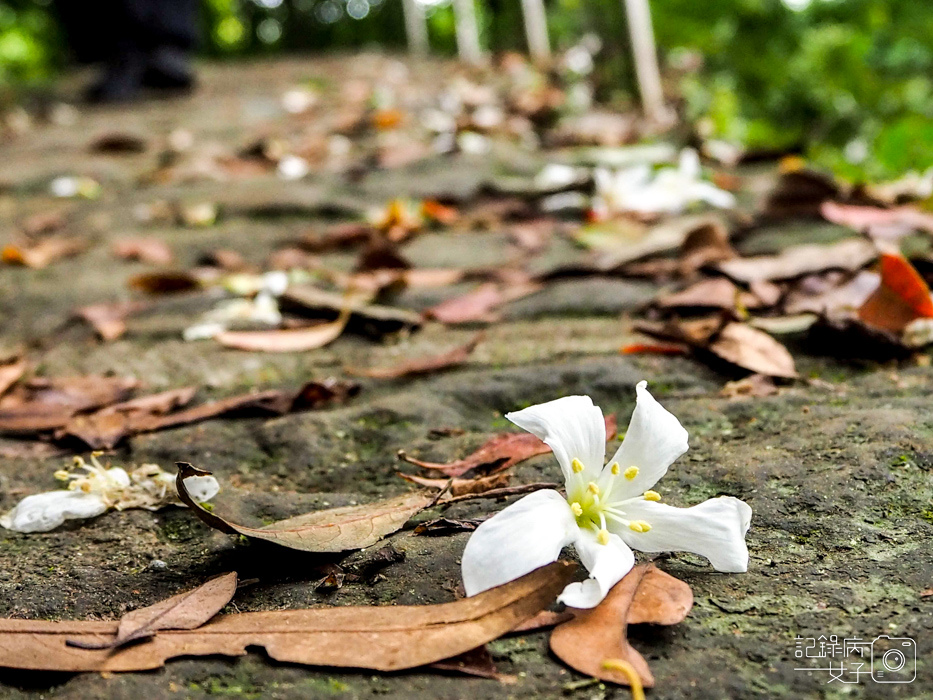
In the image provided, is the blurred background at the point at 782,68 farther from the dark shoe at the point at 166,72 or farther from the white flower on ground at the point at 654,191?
the dark shoe at the point at 166,72

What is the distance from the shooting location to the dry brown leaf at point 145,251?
8.46ft

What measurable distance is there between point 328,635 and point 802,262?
140 centimetres

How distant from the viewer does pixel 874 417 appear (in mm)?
1201

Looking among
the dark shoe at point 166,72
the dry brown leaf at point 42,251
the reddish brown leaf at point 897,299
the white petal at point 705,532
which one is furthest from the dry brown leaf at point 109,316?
the dark shoe at point 166,72

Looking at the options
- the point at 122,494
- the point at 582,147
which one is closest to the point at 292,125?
the point at 582,147

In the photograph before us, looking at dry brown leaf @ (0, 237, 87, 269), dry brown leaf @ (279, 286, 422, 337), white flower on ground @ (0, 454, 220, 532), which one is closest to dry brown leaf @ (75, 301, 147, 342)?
dry brown leaf @ (279, 286, 422, 337)

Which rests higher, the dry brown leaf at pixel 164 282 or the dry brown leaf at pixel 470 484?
the dry brown leaf at pixel 164 282

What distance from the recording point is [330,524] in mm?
1034

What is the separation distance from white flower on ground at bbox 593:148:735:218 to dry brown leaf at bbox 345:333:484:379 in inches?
44.7

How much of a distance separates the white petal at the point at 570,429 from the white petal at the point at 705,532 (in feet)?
0.29

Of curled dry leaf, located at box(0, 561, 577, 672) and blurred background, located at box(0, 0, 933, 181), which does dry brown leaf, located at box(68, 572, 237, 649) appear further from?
blurred background, located at box(0, 0, 933, 181)

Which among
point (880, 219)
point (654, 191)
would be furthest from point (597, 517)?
point (654, 191)

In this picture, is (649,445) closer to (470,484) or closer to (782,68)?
(470,484)

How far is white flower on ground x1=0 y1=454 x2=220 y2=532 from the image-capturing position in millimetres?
1139
